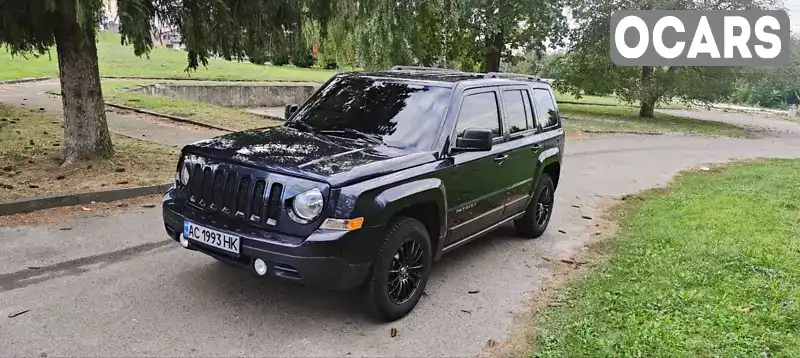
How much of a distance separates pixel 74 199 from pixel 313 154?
13.2 ft

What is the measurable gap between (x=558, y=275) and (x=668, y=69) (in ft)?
75.9

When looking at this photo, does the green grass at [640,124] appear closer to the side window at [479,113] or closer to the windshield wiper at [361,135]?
the side window at [479,113]

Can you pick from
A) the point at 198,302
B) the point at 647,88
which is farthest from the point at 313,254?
the point at 647,88

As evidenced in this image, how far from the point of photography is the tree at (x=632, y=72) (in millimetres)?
24703

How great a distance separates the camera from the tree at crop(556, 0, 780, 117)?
81.0ft

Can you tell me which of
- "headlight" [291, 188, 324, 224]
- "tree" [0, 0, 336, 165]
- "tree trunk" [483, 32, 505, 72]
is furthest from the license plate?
"tree trunk" [483, 32, 505, 72]

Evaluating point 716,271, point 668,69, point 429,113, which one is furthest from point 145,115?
point 668,69

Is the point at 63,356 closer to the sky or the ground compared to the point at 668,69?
closer to the ground

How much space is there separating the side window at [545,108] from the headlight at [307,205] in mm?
3455

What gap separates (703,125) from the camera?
26.5 metres

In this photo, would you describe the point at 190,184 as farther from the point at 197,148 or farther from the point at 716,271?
the point at 716,271

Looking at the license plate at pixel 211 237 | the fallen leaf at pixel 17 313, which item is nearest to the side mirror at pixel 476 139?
the license plate at pixel 211 237

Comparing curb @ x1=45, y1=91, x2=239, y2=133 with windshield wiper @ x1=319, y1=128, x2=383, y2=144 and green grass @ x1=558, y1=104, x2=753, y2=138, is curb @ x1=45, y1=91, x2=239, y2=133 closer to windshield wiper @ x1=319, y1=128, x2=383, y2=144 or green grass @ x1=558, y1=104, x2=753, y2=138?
windshield wiper @ x1=319, y1=128, x2=383, y2=144

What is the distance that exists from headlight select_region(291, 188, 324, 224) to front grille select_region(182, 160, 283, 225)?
0.12 meters
